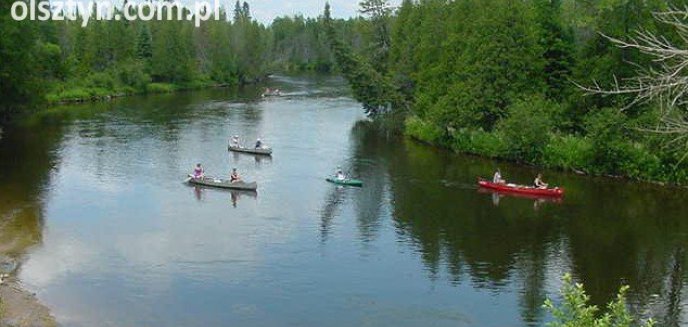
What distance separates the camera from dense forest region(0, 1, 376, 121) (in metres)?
62.3

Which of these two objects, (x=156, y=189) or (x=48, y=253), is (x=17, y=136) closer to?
(x=156, y=189)

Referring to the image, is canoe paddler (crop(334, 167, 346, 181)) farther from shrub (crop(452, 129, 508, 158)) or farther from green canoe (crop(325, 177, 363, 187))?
shrub (crop(452, 129, 508, 158))

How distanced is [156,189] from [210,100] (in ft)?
184

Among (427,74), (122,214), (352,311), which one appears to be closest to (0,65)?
(122,214)

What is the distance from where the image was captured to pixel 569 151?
53.0 m

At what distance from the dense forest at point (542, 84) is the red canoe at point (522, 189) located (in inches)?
281

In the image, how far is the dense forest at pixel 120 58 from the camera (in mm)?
62312

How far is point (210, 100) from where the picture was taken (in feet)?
325

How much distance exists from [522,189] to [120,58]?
8669 cm

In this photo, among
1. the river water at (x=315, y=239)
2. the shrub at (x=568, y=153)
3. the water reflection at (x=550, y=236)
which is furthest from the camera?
the shrub at (x=568, y=153)

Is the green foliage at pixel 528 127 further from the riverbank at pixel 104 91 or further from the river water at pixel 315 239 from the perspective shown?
the riverbank at pixel 104 91

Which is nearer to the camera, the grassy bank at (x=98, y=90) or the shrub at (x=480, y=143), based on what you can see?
the shrub at (x=480, y=143)

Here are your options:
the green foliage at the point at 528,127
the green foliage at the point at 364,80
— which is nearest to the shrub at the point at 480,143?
the green foliage at the point at 528,127

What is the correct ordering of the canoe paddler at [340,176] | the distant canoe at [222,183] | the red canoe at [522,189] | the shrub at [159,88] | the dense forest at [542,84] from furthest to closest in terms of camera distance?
the shrub at [159,88]
the dense forest at [542,84]
the canoe paddler at [340,176]
the distant canoe at [222,183]
the red canoe at [522,189]
